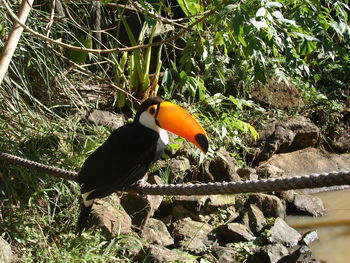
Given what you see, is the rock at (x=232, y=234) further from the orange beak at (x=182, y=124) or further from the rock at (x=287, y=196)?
the orange beak at (x=182, y=124)

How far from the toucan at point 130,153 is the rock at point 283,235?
185cm

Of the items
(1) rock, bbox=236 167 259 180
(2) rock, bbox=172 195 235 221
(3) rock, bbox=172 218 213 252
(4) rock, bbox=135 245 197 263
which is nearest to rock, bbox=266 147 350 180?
(1) rock, bbox=236 167 259 180

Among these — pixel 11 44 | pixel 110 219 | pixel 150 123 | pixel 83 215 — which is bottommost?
pixel 110 219

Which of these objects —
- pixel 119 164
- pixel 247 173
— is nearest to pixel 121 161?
pixel 119 164

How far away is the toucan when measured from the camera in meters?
2.18

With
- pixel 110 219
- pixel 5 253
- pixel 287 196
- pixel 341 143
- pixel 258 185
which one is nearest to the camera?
pixel 258 185

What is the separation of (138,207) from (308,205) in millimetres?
1821

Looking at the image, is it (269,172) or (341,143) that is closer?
(269,172)

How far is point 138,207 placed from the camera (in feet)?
11.2

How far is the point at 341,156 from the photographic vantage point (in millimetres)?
5484

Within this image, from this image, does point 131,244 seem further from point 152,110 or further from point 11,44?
point 11,44

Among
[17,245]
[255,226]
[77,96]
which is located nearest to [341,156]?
[255,226]

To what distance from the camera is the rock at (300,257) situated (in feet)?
11.5

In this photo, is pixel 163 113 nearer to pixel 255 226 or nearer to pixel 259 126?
pixel 255 226
